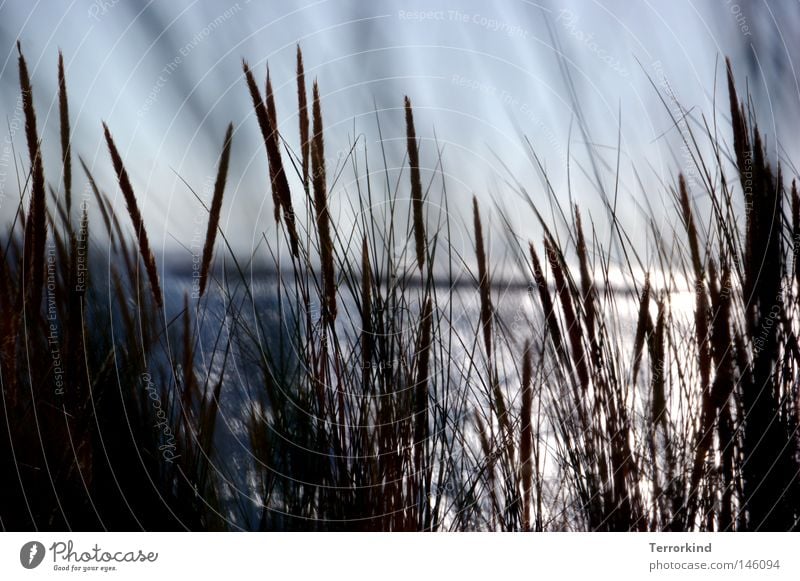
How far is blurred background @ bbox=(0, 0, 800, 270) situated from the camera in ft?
2.52

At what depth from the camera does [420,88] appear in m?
0.80

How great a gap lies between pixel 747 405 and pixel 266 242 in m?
0.62

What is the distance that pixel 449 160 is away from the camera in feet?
2.63
